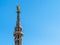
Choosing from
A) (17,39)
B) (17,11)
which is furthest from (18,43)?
(17,11)

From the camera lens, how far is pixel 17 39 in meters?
87.9

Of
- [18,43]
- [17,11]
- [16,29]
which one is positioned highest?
[17,11]

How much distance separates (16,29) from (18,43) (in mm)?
5762

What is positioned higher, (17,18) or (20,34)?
(17,18)

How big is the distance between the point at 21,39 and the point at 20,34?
6.38 ft

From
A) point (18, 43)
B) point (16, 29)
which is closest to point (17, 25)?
point (16, 29)

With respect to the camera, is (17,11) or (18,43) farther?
(17,11)

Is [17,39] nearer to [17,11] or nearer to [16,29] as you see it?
[16,29]

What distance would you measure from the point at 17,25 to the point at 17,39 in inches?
235

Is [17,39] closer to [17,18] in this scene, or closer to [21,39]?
[21,39]

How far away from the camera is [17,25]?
90938 mm

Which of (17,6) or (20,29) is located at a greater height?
(17,6)

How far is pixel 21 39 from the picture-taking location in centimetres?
8831

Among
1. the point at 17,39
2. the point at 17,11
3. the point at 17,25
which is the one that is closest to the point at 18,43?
the point at 17,39
